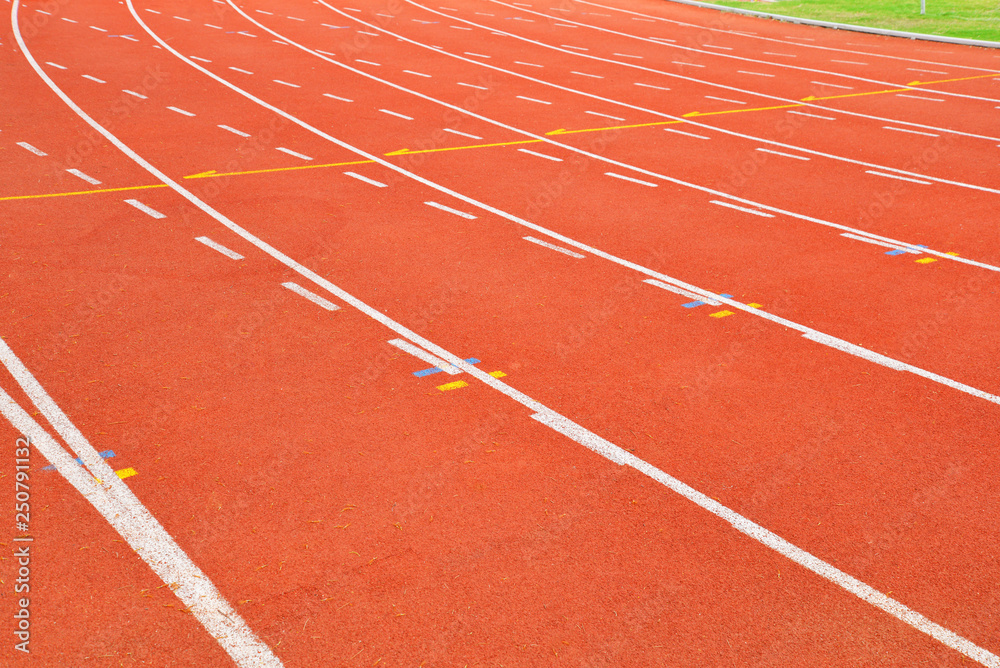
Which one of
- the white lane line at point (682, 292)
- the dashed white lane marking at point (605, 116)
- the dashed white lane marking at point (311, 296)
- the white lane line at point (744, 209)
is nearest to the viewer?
the dashed white lane marking at point (311, 296)

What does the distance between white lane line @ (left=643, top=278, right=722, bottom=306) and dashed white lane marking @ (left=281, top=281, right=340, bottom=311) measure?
332 cm

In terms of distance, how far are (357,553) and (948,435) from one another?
14.6ft

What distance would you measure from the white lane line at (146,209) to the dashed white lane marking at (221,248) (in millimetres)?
1164

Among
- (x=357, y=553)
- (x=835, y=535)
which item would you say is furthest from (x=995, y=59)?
(x=357, y=553)

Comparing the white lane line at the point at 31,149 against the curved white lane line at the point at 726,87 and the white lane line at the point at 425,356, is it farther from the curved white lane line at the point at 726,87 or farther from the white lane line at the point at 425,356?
the curved white lane line at the point at 726,87

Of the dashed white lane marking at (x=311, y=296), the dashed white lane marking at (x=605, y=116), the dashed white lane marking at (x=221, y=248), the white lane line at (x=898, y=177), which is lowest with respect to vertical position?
the dashed white lane marking at (x=221, y=248)

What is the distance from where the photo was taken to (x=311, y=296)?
31.0 feet

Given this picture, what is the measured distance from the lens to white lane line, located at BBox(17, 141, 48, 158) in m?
15.0

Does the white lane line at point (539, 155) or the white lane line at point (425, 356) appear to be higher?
the white lane line at point (425, 356)

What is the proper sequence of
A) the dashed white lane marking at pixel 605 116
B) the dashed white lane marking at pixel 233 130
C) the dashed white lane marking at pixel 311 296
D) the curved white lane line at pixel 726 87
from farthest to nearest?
the dashed white lane marking at pixel 605 116 → the curved white lane line at pixel 726 87 → the dashed white lane marking at pixel 233 130 → the dashed white lane marking at pixel 311 296

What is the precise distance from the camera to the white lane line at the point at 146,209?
39.3 feet

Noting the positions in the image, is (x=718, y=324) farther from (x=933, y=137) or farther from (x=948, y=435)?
(x=933, y=137)

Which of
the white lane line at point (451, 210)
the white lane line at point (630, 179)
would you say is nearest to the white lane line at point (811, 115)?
the white lane line at point (630, 179)

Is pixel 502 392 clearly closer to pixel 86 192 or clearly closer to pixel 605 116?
pixel 86 192
